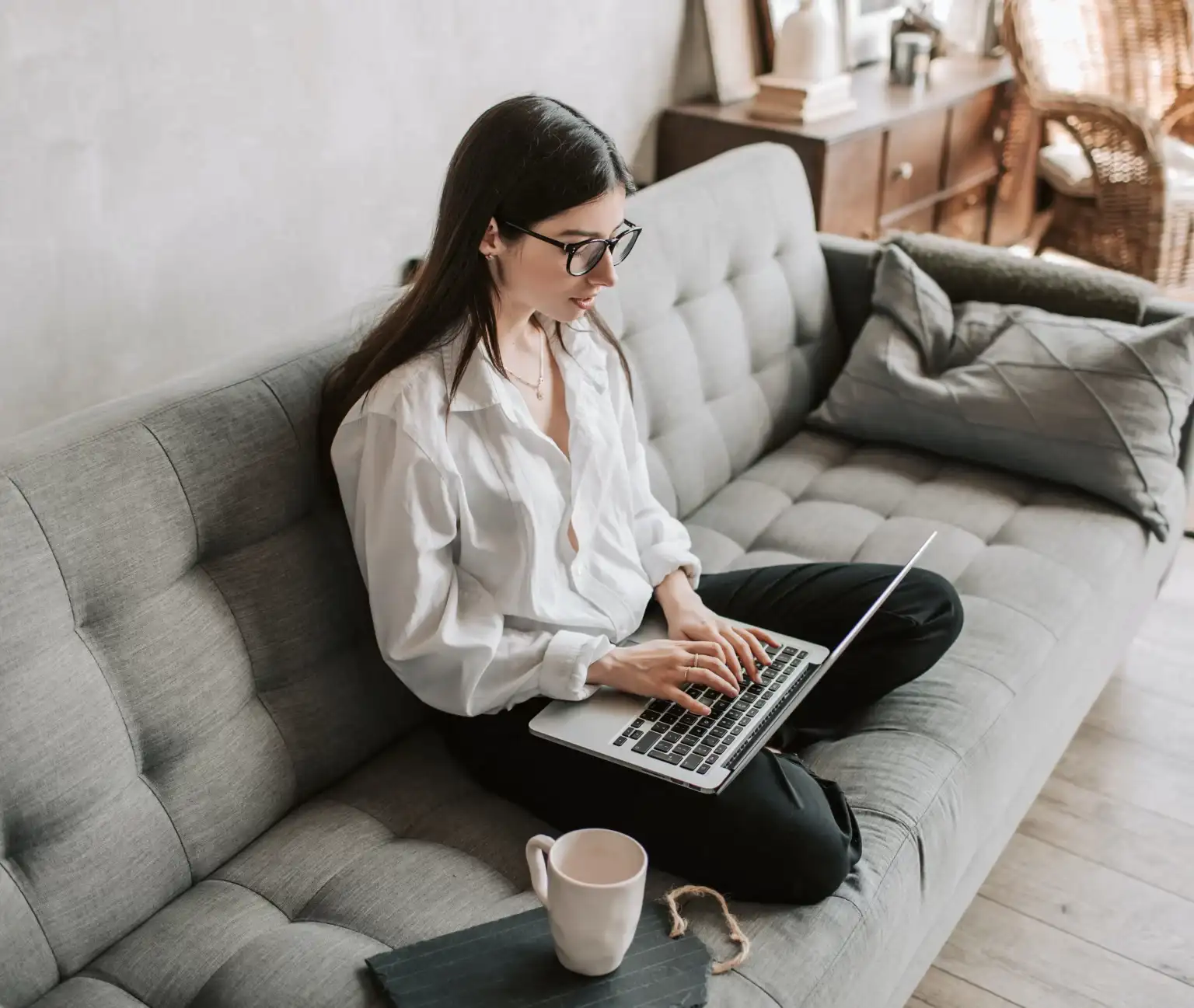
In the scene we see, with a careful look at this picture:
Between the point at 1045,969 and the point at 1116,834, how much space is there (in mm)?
334

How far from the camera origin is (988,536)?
209 cm

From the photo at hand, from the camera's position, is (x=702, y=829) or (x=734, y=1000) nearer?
(x=734, y=1000)

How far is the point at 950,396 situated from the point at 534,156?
3.58 feet

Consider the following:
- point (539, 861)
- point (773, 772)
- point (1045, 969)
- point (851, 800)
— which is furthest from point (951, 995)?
point (539, 861)

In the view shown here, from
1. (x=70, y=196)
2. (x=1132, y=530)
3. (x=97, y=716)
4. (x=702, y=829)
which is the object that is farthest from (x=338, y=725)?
(x=1132, y=530)

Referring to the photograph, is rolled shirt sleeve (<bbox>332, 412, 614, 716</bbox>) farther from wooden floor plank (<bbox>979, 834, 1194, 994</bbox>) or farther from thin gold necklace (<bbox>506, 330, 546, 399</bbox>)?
wooden floor plank (<bbox>979, 834, 1194, 994</bbox>)

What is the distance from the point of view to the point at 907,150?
10.6 feet

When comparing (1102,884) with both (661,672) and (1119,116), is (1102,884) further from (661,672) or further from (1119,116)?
(1119,116)

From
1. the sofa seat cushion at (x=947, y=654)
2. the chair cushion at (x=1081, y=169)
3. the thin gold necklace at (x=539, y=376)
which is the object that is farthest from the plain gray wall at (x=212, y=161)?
the chair cushion at (x=1081, y=169)

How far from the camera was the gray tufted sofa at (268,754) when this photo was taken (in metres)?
1.24

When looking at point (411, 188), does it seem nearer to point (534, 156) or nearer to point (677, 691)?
point (534, 156)

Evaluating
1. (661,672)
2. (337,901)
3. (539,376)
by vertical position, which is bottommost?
(337,901)

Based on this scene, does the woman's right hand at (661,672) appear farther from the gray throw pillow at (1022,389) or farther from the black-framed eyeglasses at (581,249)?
the gray throw pillow at (1022,389)

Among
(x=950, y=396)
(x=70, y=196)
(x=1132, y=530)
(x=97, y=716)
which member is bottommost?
(x=1132, y=530)
